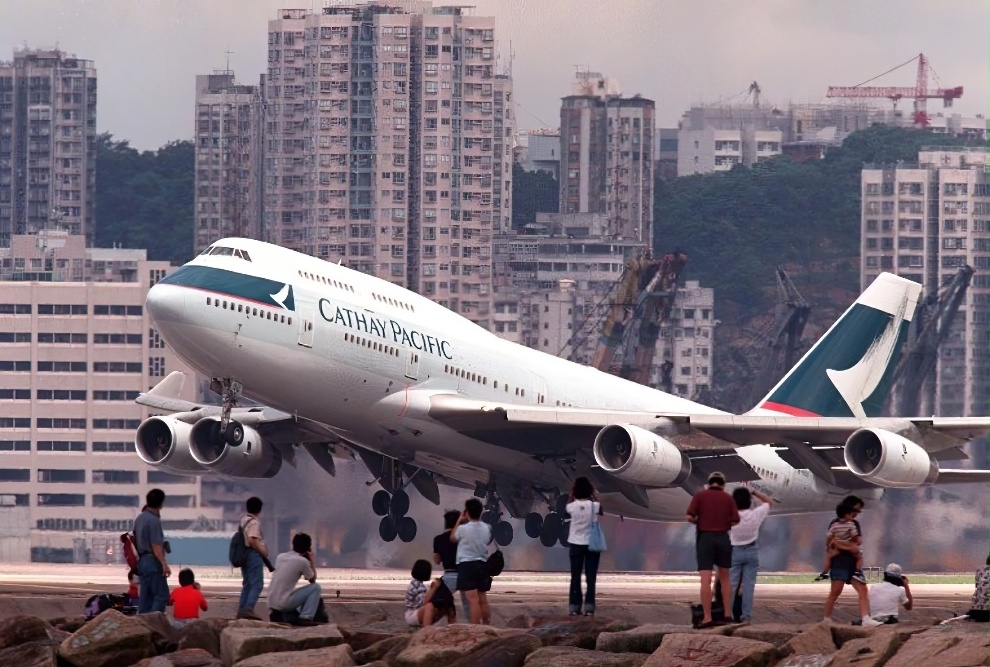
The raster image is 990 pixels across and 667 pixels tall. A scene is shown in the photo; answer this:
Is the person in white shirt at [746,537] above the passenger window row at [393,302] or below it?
below

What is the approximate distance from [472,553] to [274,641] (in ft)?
9.33

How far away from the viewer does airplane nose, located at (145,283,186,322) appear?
3681 cm

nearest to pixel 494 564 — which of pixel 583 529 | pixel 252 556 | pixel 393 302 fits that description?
pixel 583 529

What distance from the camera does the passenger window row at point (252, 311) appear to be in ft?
121

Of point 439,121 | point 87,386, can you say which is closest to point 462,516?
point 87,386

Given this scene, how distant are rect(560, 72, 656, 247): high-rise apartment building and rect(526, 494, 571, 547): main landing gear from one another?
84.2 meters

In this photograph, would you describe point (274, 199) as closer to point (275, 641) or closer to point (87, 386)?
point (87, 386)

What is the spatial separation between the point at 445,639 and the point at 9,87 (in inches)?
4688

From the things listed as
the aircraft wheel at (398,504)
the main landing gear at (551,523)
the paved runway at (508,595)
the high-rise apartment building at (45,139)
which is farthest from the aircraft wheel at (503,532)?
the high-rise apartment building at (45,139)

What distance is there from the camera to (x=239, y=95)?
135 m

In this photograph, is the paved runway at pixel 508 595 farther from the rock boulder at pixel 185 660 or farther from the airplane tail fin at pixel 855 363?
the rock boulder at pixel 185 660

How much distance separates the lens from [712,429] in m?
39.9

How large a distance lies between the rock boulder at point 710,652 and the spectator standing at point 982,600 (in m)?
3.08

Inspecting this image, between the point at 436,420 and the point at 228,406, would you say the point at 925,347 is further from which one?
the point at 228,406
